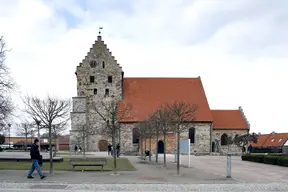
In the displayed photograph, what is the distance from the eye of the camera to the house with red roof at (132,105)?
5909 cm

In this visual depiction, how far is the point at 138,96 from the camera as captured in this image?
208 ft

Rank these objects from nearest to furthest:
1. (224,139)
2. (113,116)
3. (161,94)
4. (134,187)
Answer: (134,187)
(113,116)
(224,139)
(161,94)

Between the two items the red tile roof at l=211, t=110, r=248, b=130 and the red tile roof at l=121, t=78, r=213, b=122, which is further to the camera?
the red tile roof at l=211, t=110, r=248, b=130

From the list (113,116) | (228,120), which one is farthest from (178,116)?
(228,120)

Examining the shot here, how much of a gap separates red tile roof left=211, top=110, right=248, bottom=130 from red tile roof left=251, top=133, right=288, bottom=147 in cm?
1660

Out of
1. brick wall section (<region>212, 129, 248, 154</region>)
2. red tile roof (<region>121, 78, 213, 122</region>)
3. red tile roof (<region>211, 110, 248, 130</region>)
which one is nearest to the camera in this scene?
red tile roof (<region>121, 78, 213, 122</region>)

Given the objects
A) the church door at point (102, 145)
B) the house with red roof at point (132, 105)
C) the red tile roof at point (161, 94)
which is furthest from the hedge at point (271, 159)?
the church door at point (102, 145)

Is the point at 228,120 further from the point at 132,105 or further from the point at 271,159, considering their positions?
the point at 271,159

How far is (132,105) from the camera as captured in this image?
58344 mm

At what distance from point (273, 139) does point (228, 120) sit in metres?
22.9

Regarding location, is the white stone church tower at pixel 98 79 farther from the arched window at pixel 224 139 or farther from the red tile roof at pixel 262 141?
the red tile roof at pixel 262 141

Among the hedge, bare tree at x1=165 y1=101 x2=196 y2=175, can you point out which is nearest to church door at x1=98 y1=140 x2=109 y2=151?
the hedge

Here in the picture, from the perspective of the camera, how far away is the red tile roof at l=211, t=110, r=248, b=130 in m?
62.7

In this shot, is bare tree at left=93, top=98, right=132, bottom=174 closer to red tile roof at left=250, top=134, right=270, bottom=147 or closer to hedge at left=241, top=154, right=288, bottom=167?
hedge at left=241, top=154, right=288, bottom=167
